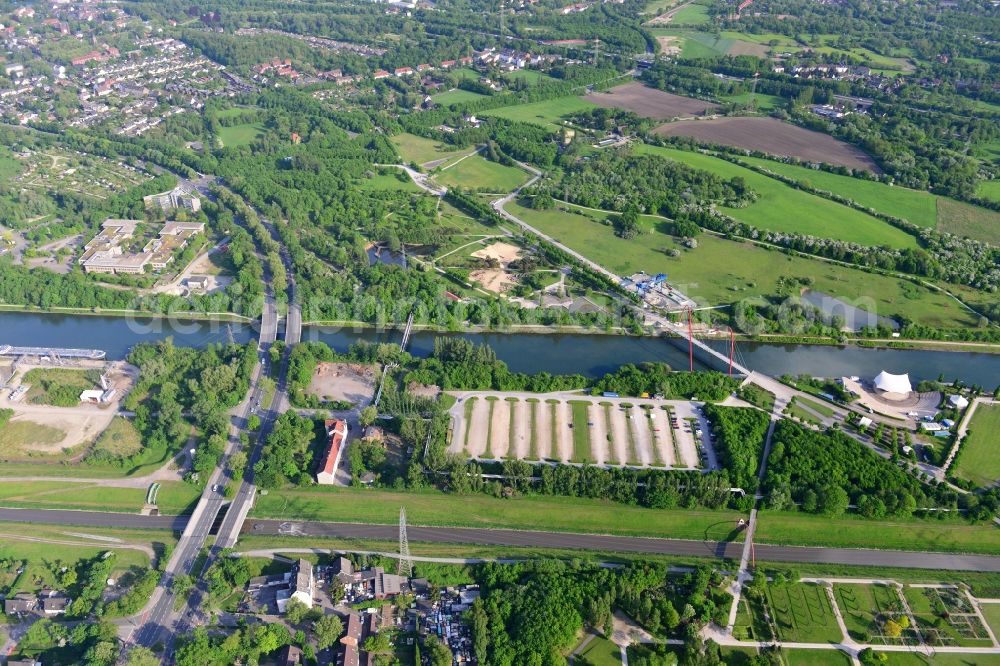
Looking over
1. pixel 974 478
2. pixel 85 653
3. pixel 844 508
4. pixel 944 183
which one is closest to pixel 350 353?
pixel 85 653

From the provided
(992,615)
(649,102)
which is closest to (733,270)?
(992,615)

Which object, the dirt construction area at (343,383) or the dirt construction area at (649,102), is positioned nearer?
the dirt construction area at (343,383)

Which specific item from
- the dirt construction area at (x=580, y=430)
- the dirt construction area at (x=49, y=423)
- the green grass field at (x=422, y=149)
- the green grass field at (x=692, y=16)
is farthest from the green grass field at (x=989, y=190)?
the dirt construction area at (x=49, y=423)

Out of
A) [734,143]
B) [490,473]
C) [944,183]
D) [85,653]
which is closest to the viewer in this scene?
[85,653]

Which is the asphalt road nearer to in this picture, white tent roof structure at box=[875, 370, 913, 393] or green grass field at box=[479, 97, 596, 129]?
white tent roof structure at box=[875, 370, 913, 393]

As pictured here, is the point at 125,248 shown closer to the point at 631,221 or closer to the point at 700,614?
the point at 631,221

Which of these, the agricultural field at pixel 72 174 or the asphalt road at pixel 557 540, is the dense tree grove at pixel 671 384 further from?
the agricultural field at pixel 72 174

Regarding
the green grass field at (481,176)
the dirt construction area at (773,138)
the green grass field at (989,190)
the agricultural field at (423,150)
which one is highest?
the dirt construction area at (773,138)
